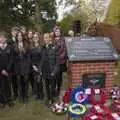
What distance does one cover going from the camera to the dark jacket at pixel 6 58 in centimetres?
848

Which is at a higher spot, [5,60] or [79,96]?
[5,60]

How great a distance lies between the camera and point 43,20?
76.5ft

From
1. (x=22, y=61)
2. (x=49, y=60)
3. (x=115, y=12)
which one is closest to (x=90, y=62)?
(x=49, y=60)

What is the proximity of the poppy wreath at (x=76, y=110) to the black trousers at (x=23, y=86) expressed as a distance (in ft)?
4.47

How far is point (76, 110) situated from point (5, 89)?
1854 millimetres

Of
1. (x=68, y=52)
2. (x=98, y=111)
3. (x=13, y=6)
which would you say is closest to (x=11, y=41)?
(x=68, y=52)

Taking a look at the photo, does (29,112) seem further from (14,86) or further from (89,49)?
(89,49)

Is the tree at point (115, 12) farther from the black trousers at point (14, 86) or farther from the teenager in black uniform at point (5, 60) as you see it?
the teenager in black uniform at point (5, 60)

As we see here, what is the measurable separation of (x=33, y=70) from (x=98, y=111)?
2047mm

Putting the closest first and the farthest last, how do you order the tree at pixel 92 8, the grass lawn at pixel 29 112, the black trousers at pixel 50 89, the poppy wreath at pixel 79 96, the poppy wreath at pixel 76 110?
1. the poppy wreath at pixel 76 110
2. the grass lawn at pixel 29 112
3. the poppy wreath at pixel 79 96
4. the black trousers at pixel 50 89
5. the tree at pixel 92 8

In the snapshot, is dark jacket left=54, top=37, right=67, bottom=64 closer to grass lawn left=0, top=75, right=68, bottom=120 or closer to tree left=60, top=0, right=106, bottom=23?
grass lawn left=0, top=75, right=68, bottom=120

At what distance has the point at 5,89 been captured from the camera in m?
8.86

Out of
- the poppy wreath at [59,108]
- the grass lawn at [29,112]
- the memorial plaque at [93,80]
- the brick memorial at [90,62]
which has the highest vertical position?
the brick memorial at [90,62]

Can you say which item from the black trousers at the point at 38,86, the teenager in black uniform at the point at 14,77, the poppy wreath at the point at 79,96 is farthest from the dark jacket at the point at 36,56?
the poppy wreath at the point at 79,96
